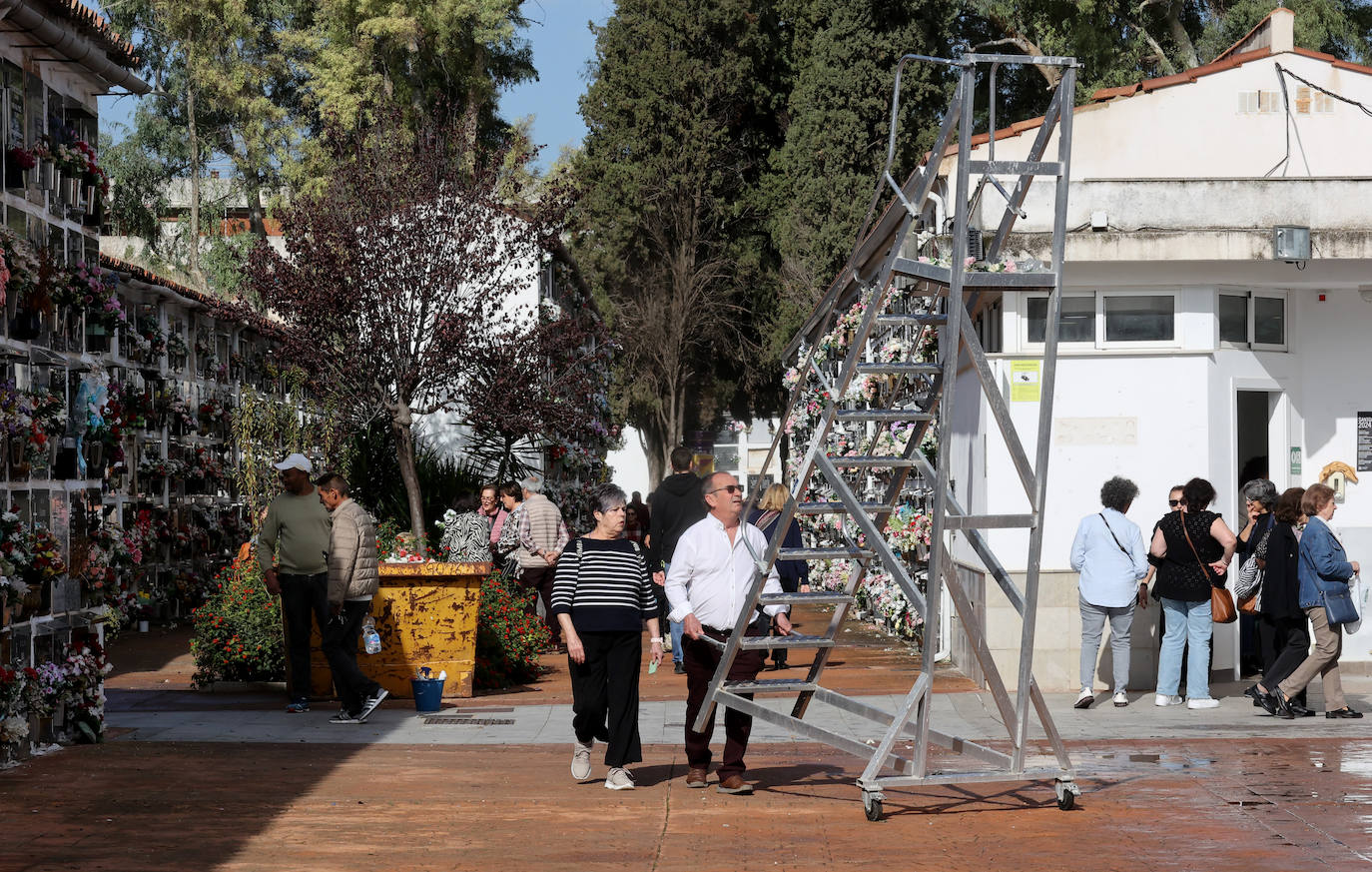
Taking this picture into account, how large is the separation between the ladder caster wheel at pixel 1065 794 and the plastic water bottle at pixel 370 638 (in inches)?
234

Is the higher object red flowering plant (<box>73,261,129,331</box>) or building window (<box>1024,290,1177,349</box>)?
building window (<box>1024,290,1177,349</box>)

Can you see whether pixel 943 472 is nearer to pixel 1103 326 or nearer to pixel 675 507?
pixel 1103 326

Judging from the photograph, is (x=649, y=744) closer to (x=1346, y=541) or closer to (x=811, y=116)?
(x=1346, y=541)

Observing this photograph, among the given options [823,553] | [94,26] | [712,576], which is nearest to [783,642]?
[823,553]

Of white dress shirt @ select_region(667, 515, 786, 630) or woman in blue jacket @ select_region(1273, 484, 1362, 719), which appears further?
woman in blue jacket @ select_region(1273, 484, 1362, 719)

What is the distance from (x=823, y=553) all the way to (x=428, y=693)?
16.7 feet

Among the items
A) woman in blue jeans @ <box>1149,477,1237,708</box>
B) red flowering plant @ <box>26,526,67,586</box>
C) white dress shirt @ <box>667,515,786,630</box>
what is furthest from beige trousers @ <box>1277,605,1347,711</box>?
red flowering plant @ <box>26,526,67,586</box>

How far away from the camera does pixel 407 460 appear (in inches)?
773

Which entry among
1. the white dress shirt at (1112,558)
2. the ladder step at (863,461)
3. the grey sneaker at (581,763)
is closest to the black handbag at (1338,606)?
the white dress shirt at (1112,558)

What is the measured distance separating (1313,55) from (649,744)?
10.1 m

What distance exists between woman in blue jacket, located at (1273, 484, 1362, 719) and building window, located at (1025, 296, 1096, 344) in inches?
96.2

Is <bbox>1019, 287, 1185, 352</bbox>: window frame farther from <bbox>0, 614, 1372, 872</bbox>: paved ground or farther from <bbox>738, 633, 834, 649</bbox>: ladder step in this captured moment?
<bbox>738, 633, 834, 649</bbox>: ladder step

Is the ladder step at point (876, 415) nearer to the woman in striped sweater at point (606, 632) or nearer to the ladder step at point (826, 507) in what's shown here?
the ladder step at point (826, 507)

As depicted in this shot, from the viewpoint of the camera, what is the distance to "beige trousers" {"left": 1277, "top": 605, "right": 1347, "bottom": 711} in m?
12.1
